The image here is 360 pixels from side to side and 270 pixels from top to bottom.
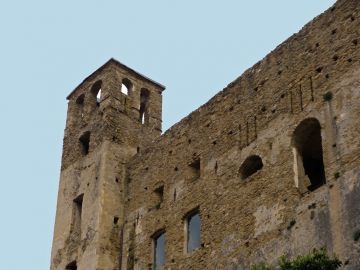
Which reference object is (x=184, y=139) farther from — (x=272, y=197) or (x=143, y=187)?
(x=272, y=197)

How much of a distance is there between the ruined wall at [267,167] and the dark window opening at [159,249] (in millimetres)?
167

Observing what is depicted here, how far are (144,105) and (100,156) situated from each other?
3160mm

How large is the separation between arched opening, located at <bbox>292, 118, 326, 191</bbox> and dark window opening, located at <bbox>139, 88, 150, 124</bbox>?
26.7 feet

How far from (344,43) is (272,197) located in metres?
3.66

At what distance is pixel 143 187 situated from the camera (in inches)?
906

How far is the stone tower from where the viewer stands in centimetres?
2280

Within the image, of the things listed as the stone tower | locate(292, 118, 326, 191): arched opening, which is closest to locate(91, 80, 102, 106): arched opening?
the stone tower

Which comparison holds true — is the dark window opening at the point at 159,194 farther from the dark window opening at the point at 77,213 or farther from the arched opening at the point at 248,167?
the arched opening at the point at 248,167

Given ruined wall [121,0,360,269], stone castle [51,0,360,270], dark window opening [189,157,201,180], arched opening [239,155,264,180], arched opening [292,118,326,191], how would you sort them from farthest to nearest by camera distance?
dark window opening [189,157,201,180]
arched opening [239,155,264,180]
arched opening [292,118,326,191]
stone castle [51,0,360,270]
ruined wall [121,0,360,269]

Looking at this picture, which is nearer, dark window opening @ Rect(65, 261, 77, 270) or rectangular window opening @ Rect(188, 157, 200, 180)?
rectangular window opening @ Rect(188, 157, 200, 180)

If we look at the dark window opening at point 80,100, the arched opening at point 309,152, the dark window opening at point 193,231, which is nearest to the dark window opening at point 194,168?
the dark window opening at point 193,231

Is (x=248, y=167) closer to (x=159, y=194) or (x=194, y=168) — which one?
(x=194, y=168)

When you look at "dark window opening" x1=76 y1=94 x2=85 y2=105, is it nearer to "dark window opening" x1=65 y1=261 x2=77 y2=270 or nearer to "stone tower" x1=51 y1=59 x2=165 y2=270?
"stone tower" x1=51 y1=59 x2=165 y2=270

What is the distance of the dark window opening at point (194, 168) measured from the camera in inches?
841
